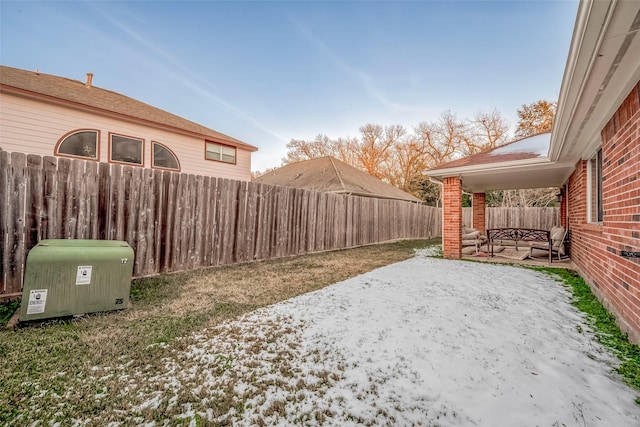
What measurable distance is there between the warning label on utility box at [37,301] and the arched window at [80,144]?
6.72 m

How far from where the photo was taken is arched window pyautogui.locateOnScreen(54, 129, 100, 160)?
23.9 feet

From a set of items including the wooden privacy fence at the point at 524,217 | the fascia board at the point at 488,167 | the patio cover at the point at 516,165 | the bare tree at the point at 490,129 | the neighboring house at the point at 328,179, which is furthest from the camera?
the bare tree at the point at 490,129

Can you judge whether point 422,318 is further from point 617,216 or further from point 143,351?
point 143,351

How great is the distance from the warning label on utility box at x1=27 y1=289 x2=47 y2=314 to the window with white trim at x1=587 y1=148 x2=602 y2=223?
7717 mm

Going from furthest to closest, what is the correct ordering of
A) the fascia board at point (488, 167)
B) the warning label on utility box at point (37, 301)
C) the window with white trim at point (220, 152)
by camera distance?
the window with white trim at point (220, 152) → the fascia board at point (488, 167) → the warning label on utility box at point (37, 301)

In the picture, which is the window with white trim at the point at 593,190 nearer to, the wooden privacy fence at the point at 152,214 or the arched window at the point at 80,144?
the wooden privacy fence at the point at 152,214

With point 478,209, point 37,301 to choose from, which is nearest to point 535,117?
point 478,209

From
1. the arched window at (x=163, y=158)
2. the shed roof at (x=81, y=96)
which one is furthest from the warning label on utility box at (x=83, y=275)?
the arched window at (x=163, y=158)

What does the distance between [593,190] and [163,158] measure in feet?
37.5

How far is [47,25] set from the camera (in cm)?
744

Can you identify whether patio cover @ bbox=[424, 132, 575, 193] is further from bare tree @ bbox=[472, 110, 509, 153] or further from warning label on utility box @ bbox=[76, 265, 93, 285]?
bare tree @ bbox=[472, 110, 509, 153]

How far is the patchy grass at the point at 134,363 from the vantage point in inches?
60.4

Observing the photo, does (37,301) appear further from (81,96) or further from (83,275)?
(81,96)

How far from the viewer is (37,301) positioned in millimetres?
2590
